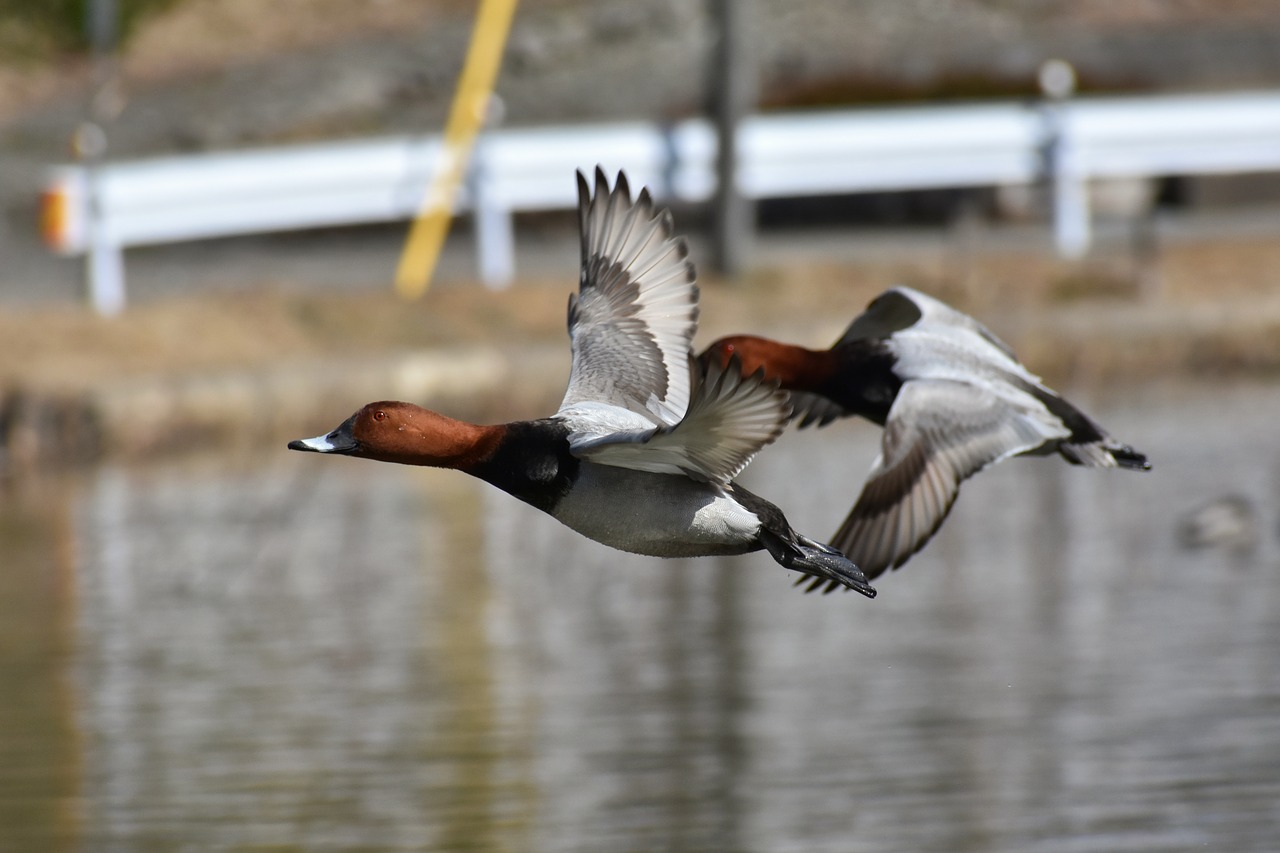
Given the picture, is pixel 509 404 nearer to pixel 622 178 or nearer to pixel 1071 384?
pixel 1071 384

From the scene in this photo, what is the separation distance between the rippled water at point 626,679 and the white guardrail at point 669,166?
3.84 metres

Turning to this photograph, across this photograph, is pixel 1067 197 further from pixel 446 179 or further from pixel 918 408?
pixel 918 408

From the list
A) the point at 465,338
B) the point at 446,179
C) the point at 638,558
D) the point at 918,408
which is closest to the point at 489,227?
the point at 446,179

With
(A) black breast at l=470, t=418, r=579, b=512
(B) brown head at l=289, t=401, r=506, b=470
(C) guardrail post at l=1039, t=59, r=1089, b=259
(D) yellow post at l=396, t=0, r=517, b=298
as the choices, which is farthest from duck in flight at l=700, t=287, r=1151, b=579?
(C) guardrail post at l=1039, t=59, r=1089, b=259

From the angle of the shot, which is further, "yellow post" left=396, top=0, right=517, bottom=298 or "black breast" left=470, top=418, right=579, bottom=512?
"yellow post" left=396, top=0, right=517, bottom=298

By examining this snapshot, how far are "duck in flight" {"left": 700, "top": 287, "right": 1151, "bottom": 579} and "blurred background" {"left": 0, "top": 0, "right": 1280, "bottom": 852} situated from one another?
98cm

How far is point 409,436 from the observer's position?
6020mm

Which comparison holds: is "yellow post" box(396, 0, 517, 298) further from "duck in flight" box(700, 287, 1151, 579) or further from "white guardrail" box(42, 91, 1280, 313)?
"duck in flight" box(700, 287, 1151, 579)

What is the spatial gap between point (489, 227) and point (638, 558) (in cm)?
575

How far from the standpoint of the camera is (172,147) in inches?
951

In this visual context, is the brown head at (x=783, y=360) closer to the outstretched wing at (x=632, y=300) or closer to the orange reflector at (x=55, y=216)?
the outstretched wing at (x=632, y=300)

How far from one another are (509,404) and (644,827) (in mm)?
7715

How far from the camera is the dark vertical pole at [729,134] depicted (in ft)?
54.3

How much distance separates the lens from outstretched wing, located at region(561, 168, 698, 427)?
690 centimetres
